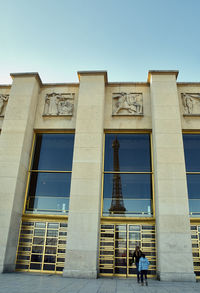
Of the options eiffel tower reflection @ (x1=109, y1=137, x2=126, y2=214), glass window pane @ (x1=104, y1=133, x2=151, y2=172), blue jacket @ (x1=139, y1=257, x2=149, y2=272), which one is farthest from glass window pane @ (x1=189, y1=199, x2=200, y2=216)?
blue jacket @ (x1=139, y1=257, x2=149, y2=272)

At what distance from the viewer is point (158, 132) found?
13.9 m

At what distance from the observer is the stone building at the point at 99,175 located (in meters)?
12.1

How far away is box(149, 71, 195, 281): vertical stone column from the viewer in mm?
11461

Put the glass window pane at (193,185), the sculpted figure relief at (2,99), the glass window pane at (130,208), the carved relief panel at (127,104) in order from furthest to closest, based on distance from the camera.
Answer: the sculpted figure relief at (2,99), the carved relief panel at (127,104), the glass window pane at (193,185), the glass window pane at (130,208)

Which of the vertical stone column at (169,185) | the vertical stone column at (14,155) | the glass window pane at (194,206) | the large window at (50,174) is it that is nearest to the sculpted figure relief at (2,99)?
the vertical stone column at (14,155)

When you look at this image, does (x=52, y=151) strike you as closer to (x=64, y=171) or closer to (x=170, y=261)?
(x=64, y=171)

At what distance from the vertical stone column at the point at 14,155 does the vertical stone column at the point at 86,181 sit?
301 cm

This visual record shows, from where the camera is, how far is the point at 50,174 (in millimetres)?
14305

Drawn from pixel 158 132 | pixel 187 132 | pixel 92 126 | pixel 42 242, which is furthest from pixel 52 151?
pixel 187 132

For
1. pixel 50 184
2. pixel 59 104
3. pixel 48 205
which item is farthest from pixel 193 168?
pixel 59 104

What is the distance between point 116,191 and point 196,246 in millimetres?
4952

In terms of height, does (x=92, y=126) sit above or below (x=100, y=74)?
below

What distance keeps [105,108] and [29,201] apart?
7265mm

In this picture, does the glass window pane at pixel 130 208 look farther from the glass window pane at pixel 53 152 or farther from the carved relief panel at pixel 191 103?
the carved relief panel at pixel 191 103
